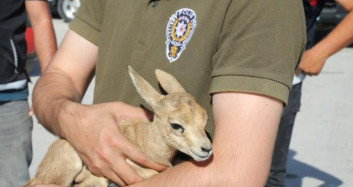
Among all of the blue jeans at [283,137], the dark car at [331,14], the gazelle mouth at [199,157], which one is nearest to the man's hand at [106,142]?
the gazelle mouth at [199,157]

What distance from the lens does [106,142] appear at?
2.01 meters

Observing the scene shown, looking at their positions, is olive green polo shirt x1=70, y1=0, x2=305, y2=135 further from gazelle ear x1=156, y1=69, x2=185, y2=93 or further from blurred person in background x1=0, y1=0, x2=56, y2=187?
blurred person in background x1=0, y1=0, x2=56, y2=187

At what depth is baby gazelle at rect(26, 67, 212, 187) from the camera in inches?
73.1

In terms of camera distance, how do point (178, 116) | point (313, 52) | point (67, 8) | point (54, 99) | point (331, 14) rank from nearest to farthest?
point (178, 116)
point (54, 99)
point (313, 52)
point (331, 14)
point (67, 8)

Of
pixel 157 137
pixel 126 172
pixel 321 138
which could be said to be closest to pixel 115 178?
pixel 126 172

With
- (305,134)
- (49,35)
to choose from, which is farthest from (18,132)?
(305,134)

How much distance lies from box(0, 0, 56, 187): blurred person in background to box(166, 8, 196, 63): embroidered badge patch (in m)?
2.00

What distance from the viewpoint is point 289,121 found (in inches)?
175

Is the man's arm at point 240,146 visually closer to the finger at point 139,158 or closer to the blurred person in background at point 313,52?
the finger at point 139,158

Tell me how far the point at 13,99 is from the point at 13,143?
278 millimetres

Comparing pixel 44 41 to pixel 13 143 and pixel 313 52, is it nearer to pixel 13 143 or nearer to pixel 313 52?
pixel 13 143

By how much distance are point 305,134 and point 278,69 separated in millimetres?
5586

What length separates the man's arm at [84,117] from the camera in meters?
2.00

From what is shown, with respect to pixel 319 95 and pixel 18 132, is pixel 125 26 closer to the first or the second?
pixel 18 132
